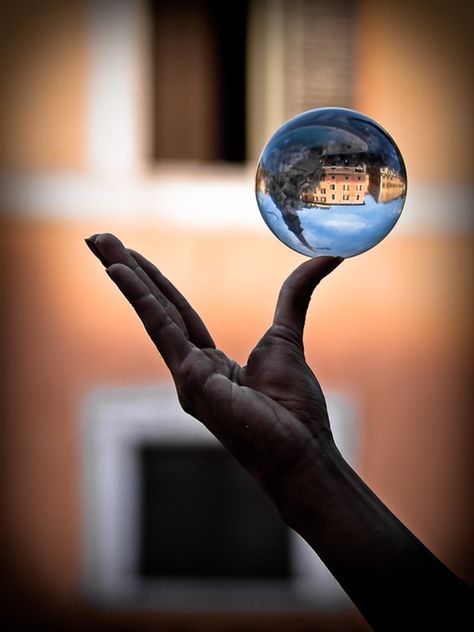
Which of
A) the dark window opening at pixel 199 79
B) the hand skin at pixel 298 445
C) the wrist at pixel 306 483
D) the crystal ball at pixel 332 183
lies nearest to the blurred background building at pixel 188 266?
the dark window opening at pixel 199 79

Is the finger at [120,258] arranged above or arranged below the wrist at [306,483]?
above

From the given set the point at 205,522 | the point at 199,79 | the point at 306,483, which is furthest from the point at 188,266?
the point at 306,483

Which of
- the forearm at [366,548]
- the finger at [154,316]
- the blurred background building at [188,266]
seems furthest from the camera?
the blurred background building at [188,266]

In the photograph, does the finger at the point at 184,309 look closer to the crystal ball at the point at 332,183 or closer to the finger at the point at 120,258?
the finger at the point at 120,258

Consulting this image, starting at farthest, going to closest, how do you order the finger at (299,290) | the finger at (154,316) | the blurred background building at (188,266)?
the blurred background building at (188,266), the finger at (299,290), the finger at (154,316)

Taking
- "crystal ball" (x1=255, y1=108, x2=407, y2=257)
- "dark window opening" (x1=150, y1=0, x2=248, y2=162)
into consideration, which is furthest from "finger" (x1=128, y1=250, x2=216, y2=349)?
"dark window opening" (x1=150, y1=0, x2=248, y2=162)

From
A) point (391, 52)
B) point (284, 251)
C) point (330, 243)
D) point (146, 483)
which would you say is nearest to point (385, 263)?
point (284, 251)

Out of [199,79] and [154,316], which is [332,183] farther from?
[199,79]

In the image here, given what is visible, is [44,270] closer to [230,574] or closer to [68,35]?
[68,35]
